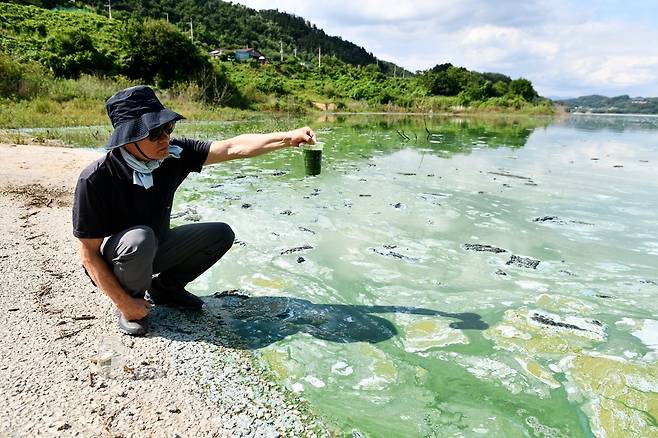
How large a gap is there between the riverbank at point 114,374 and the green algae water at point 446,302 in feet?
0.72

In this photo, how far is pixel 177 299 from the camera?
10.1 feet

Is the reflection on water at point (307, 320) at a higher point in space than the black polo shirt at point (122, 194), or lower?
lower

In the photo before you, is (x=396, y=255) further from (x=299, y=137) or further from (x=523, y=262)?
(x=299, y=137)

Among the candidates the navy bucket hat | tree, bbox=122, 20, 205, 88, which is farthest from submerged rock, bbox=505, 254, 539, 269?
tree, bbox=122, 20, 205, 88

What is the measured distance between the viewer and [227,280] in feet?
12.8

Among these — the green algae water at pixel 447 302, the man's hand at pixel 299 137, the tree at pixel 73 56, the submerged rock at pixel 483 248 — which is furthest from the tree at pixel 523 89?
the man's hand at pixel 299 137

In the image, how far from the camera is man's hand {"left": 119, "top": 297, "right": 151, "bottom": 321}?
263 centimetres

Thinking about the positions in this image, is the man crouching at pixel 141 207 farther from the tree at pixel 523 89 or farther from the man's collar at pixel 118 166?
the tree at pixel 523 89

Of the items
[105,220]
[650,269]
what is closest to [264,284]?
[105,220]

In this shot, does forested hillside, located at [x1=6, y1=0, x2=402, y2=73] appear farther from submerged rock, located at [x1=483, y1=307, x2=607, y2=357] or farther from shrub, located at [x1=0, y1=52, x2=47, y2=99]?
submerged rock, located at [x1=483, y1=307, x2=607, y2=357]

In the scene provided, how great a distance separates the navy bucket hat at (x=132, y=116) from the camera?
7.63 ft

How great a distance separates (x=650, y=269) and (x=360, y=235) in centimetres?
301

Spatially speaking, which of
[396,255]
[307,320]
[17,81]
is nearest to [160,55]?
[17,81]

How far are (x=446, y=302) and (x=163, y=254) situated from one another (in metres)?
2.24
